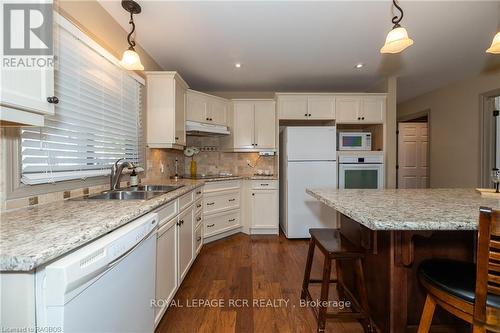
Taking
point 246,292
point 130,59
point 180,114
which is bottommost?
point 246,292

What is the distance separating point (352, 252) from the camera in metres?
1.38

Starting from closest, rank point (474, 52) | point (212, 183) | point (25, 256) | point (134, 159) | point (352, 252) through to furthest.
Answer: point (25, 256) < point (352, 252) < point (134, 159) < point (474, 52) < point (212, 183)

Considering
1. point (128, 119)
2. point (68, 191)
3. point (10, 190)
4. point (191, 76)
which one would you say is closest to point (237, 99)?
point (191, 76)

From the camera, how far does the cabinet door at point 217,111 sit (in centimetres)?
343

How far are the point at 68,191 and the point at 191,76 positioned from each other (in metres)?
2.44

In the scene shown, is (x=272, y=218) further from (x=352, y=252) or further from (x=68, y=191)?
(x=68, y=191)

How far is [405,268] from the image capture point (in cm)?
125

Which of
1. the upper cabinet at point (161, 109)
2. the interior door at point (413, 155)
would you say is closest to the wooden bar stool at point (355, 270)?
the upper cabinet at point (161, 109)

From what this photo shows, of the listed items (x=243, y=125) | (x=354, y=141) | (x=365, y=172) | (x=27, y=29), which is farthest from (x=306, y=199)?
(x=27, y=29)

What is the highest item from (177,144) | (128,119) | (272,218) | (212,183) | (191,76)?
(191,76)

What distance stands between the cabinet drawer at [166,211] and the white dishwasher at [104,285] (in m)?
0.29

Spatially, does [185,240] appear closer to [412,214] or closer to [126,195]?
[126,195]

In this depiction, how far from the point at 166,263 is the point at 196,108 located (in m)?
2.23

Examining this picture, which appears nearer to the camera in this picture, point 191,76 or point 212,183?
point 212,183
